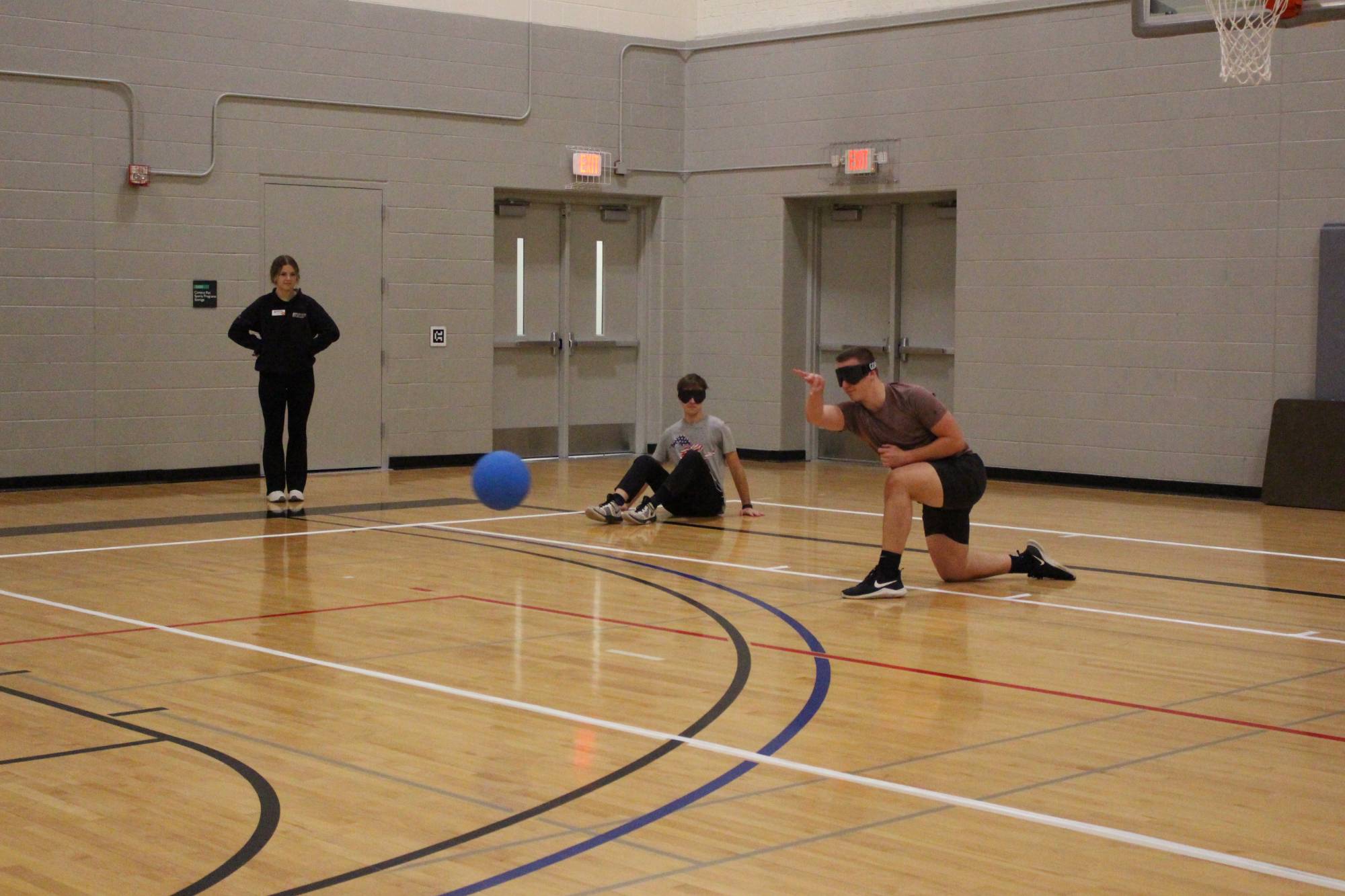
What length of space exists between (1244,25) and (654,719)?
7143mm

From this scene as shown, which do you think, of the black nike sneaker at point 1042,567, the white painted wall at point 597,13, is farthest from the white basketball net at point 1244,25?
the white painted wall at point 597,13

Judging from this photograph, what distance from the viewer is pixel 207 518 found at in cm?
1088

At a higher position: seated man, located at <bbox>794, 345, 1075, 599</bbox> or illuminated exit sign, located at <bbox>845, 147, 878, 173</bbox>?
illuminated exit sign, located at <bbox>845, 147, 878, 173</bbox>

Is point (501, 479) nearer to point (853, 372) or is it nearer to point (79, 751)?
point (853, 372)

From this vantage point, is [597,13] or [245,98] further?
[597,13]

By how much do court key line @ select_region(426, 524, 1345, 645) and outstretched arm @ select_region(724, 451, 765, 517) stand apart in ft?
3.76

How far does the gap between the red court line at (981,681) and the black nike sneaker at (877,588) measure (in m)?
1.22

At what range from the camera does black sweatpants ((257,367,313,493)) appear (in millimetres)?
11445

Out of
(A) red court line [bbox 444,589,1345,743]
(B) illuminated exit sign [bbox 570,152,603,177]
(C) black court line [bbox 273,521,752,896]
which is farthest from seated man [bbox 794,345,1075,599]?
(B) illuminated exit sign [bbox 570,152,603,177]

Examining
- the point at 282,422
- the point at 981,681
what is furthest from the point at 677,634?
the point at 282,422

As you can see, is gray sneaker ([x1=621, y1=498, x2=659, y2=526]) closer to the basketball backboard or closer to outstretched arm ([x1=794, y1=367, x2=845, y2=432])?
outstretched arm ([x1=794, y1=367, x2=845, y2=432])

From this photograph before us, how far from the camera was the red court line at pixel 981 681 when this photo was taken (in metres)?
5.24

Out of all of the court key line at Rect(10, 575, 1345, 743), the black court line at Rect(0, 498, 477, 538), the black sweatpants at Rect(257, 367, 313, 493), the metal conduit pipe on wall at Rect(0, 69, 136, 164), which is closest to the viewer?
the court key line at Rect(10, 575, 1345, 743)

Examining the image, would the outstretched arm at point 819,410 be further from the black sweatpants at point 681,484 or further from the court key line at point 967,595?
the black sweatpants at point 681,484
